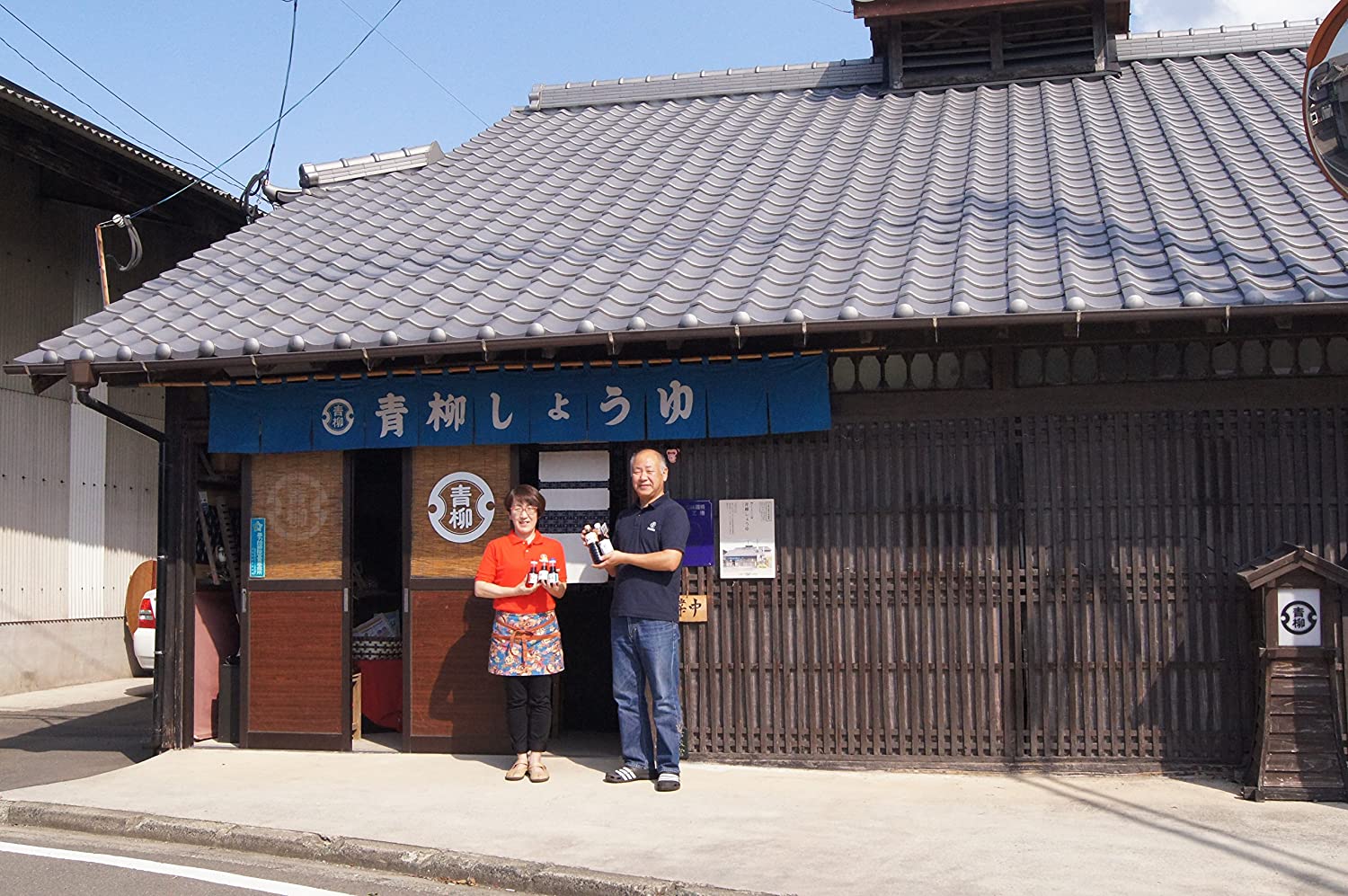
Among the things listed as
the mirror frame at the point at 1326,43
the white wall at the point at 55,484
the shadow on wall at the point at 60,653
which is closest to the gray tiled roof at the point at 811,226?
the mirror frame at the point at 1326,43

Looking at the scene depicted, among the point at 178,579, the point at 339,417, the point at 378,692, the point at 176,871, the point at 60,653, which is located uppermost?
the point at 339,417

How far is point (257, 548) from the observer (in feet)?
33.1

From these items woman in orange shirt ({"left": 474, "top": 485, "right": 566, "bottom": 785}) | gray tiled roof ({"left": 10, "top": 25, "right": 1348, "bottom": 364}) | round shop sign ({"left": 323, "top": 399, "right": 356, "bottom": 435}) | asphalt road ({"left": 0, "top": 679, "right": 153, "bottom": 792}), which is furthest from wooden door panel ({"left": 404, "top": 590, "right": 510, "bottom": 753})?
asphalt road ({"left": 0, "top": 679, "right": 153, "bottom": 792})

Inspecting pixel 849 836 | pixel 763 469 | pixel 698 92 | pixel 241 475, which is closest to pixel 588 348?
pixel 763 469

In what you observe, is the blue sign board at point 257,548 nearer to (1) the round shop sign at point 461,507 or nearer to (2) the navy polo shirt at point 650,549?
(1) the round shop sign at point 461,507

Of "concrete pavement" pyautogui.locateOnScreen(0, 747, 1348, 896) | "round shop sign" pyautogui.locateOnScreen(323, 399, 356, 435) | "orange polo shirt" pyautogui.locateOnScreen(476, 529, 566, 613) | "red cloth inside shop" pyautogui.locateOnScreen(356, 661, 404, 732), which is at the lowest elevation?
"concrete pavement" pyautogui.locateOnScreen(0, 747, 1348, 896)

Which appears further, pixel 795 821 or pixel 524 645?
pixel 524 645

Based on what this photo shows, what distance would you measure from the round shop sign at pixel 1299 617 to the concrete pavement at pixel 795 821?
1089mm

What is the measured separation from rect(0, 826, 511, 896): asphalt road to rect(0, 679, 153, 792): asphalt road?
200cm

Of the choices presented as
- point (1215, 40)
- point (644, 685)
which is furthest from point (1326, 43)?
point (1215, 40)

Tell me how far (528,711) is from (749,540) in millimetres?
1981

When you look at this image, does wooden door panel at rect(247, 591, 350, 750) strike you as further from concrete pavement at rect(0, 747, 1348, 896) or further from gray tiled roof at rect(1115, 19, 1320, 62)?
gray tiled roof at rect(1115, 19, 1320, 62)

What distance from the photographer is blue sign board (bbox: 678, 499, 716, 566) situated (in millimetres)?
9172

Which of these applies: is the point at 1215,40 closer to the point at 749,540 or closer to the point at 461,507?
the point at 749,540
